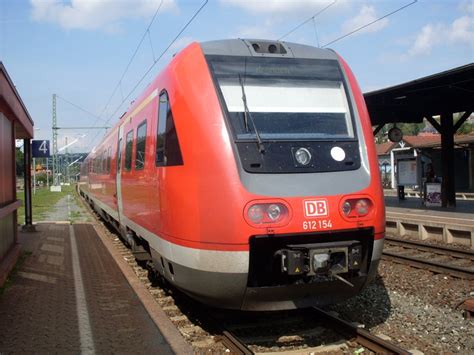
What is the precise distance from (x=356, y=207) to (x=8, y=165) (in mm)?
7270

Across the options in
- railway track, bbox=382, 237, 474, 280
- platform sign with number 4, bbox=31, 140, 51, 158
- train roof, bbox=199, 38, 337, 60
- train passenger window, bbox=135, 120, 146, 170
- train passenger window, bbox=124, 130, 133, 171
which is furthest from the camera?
platform sign with number 4, bbox=31, 140, 51, 158

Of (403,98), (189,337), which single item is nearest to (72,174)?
(403,98)

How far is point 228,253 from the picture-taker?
14.3ft

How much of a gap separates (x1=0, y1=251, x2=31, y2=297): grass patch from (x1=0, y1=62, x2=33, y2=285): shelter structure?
126 mm

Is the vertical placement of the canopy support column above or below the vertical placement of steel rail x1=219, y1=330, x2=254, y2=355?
above

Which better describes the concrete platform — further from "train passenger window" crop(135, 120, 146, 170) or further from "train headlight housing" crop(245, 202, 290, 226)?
"train headlight housing" crop(245, 202, 290, 226)

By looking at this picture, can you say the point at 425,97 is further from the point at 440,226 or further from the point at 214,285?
the point at 214,285

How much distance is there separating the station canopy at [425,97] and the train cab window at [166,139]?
8.12 metres

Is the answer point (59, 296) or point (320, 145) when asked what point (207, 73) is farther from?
point (59, 296)

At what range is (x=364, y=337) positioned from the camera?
16.0 ft

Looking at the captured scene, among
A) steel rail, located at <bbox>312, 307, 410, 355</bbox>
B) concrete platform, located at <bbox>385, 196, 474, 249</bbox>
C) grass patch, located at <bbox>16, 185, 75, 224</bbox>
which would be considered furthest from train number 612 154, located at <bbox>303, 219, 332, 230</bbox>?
grass patch, located at <bbox>16, 185, 75, 224</bbox>

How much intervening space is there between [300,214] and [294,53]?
1.94 m

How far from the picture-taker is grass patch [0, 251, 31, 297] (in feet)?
24.6

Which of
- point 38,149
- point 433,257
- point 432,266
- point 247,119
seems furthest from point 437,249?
point 38,149
